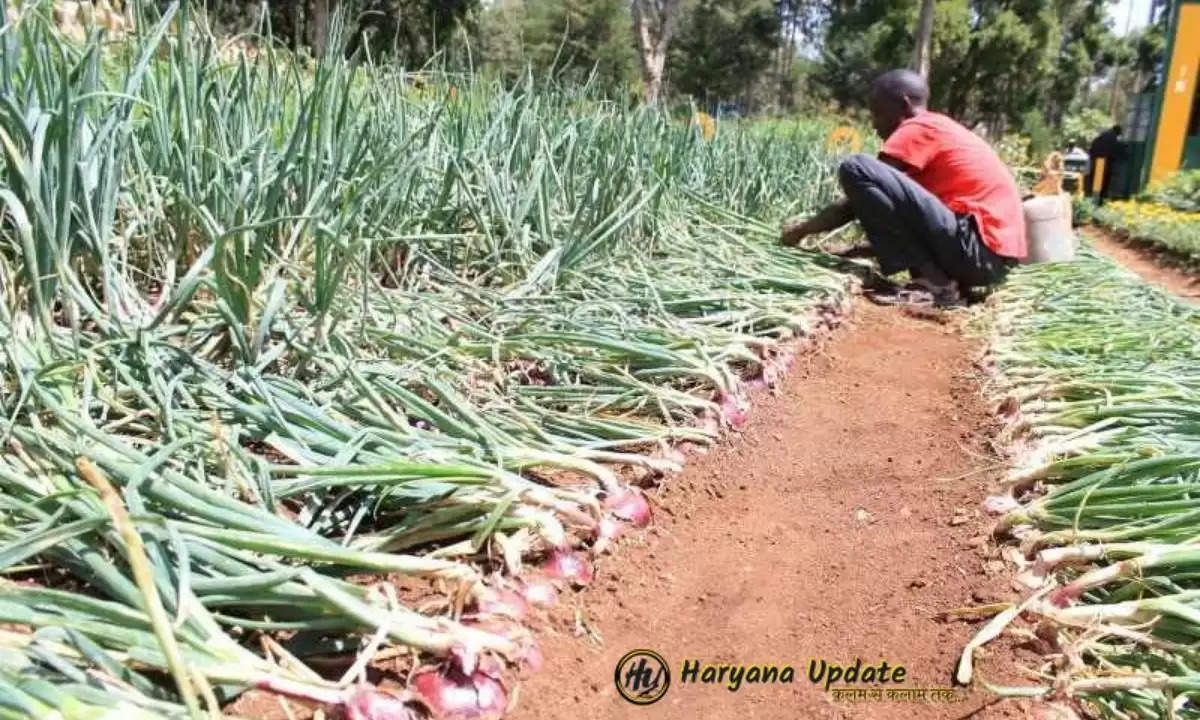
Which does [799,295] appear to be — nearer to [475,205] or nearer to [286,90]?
[475,205]

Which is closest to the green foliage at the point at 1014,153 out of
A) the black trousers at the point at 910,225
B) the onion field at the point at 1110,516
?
the black trousers at the point at 910,225

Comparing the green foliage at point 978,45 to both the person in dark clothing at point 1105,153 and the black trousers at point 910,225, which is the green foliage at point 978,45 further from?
the black trousers at point 910,225

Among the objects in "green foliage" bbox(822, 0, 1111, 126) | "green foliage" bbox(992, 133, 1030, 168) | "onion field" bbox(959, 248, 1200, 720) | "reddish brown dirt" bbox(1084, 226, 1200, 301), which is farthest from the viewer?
"green foliage" bbox(822, 0, 1111, 126)

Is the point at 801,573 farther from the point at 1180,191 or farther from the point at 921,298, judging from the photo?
the point at 1180,191

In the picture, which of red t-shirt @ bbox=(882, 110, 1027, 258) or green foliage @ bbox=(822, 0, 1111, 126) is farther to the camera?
green foliage @ bbox=(822, 0, 1111, 126)

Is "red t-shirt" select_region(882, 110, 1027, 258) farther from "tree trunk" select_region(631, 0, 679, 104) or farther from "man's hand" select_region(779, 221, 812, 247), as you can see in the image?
"tree trunk" select_region(631, 0, 679, 104)

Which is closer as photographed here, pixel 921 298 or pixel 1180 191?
pixel 921 298

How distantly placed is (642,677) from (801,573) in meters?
0.39

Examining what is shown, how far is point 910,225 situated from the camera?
129 inches

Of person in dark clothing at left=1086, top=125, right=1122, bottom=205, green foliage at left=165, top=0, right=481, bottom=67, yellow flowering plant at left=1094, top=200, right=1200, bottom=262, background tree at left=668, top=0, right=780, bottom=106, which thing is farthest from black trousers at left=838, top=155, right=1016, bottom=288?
background tree at left=668, top=0, right=780, bottom=106

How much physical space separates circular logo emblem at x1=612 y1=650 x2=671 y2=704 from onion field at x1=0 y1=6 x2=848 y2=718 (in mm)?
142

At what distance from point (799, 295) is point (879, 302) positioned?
756 mm

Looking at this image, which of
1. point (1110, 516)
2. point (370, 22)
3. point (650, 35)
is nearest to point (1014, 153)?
point (650, 35)

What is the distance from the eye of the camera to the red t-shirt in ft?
10.8
